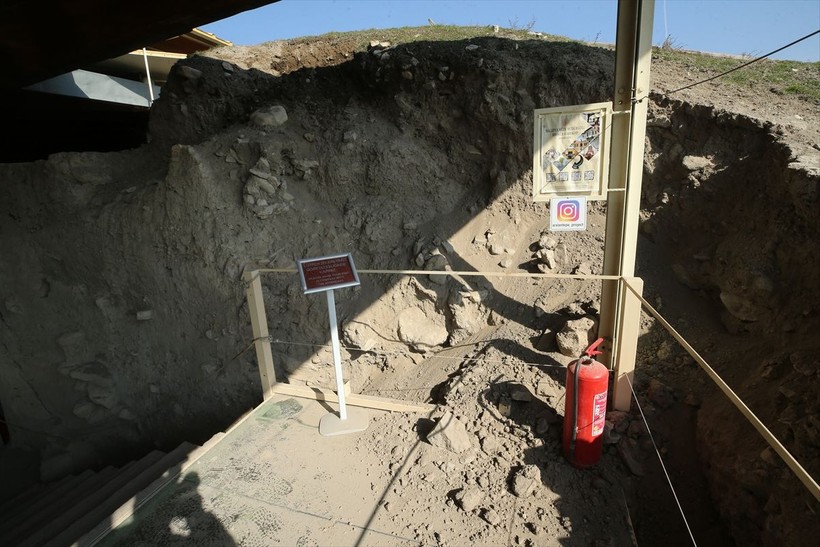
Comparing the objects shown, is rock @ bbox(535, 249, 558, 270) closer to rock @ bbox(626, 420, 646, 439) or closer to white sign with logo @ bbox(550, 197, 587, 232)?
white sign with logo @ bbox(550, 197, 587, 232)

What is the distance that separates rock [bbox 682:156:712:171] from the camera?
568 centimetres

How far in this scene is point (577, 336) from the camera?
462 cm

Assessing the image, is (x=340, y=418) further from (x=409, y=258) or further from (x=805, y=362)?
(x=805, y=362)

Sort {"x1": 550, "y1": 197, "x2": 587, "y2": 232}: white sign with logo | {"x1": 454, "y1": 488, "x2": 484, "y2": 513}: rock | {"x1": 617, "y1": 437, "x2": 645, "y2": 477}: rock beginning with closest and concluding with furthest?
{"x1": 454, "y1": 488, "x2": 484, "y2": 513}: rock → {"x1": 617, "y1": 437, "x2": 645, "y2": 477}: rock → {"x1": 550, "y1": 197, "x2": 587, "y2": 232}: white sign with logo

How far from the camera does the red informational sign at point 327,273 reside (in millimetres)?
3639

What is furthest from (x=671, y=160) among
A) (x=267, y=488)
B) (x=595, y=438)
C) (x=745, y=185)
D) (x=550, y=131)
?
(x=267, y=488)

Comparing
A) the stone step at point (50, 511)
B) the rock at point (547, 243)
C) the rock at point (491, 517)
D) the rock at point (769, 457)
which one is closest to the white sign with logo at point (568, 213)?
the rock at point (769, 457)

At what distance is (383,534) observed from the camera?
294 centimetres

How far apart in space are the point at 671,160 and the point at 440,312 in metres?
4.00

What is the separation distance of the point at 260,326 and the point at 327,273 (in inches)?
45.0

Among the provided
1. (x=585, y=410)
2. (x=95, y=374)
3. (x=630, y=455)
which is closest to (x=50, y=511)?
(x=95, y=374)

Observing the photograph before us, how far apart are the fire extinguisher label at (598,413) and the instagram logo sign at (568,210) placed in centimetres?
159

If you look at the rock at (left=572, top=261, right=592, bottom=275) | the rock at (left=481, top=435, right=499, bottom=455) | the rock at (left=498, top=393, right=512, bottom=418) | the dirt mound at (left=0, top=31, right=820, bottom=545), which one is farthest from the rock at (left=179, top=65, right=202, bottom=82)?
the rock at (left=481, top=435, right=499, bottom=455)

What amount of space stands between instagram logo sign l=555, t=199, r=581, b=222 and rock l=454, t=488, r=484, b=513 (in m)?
2.49
